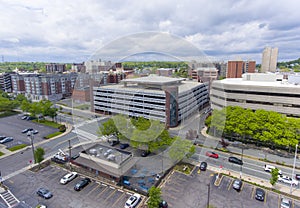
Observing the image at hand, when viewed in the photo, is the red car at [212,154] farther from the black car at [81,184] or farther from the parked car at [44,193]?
the parked car at [44,193]

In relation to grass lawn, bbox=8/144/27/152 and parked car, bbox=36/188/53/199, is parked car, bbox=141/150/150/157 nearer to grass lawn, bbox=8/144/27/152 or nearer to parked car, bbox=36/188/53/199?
parked car, bbox=36/188/53/199

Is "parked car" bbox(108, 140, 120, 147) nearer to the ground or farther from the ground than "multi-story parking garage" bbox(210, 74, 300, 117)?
nearer to the ground

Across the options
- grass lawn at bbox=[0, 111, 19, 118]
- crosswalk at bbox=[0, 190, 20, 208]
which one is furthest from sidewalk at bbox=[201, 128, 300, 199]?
grass lawn at bbox=[0, 111, 19, 118]

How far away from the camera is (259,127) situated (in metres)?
16.6

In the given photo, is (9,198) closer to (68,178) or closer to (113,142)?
(68,178)

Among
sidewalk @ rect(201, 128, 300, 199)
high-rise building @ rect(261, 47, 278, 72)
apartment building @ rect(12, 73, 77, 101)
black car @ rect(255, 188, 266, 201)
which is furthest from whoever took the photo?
high-rise building @ rect(261, 47, 278, 72)

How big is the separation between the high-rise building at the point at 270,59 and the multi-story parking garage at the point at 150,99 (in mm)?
57831

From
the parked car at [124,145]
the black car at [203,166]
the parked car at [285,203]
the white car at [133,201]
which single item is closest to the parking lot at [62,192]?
the white car at [133,201]

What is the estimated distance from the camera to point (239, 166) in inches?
Result: 563

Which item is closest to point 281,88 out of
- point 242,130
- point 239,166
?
point 242,130

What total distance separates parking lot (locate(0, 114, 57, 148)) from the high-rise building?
72752 mm

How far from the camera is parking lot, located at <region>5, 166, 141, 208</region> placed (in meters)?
10.5

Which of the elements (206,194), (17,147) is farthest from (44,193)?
(206,194)

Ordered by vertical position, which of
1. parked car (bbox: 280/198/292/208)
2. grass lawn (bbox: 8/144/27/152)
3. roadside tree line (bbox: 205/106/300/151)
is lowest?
parked car (bbox: 280/198/292/208)
